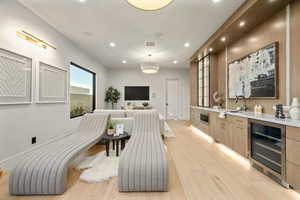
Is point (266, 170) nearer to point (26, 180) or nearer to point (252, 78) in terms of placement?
point (252, 78)

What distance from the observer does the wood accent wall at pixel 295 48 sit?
2.49 meters

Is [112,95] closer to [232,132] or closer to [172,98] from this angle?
[172,98]

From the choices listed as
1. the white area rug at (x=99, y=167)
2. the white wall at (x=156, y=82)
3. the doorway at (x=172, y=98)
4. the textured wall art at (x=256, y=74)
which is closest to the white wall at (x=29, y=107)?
the white area rug at (x=99, y=167)

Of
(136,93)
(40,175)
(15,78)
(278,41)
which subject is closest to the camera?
(40,175)

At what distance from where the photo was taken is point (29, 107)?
3322 mm

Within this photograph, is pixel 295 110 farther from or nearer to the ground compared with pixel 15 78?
nearer to the ground

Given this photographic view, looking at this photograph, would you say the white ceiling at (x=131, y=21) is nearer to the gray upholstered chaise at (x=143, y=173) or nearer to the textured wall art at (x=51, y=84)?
the textured wall art at (x=51, y=84)

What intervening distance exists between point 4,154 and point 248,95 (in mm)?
5206

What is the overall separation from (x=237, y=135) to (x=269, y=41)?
201 cm

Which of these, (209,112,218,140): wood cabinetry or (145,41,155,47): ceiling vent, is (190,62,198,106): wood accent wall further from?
(145,41,155,47): ceiling vent

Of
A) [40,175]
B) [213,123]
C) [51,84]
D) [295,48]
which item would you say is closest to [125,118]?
[51,84]

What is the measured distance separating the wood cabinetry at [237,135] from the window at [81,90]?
15.9 feet

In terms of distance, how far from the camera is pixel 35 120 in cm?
348

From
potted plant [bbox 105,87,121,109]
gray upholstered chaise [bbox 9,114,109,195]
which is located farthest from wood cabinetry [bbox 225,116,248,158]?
potted plant [bbox 105,87,121,109]
